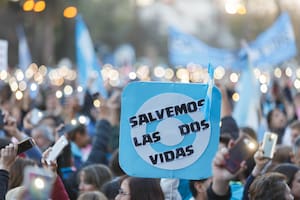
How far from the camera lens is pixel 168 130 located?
6.60 meters

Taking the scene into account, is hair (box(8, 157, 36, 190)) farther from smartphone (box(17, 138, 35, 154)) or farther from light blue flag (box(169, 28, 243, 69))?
light blue flag (box(169, 28, 243, 69))

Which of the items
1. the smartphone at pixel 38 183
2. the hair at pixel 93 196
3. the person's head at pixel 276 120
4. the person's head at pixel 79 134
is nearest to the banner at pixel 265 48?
the person's head at pixel 276 120

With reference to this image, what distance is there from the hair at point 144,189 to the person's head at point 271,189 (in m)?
0.59

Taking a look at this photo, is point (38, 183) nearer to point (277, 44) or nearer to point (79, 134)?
point (79, 134)

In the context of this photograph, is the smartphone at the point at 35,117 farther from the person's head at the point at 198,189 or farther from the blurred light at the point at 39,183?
the blurred light at the point at 39,183

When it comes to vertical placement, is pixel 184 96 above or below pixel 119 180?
above

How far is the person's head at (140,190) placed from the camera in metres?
6.61

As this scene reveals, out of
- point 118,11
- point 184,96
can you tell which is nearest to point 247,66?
A: point 184,96

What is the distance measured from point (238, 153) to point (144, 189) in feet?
3.31

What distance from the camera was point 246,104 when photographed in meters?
12.5

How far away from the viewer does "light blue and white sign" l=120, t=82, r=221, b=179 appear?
6.56 meters

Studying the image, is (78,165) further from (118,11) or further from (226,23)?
(226,23)

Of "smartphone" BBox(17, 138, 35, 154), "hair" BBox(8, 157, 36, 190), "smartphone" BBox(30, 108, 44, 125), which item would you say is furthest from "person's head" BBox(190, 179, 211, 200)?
"smartphone" BBox(30, 108, 44, 125)

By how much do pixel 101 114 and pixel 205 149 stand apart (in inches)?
165
